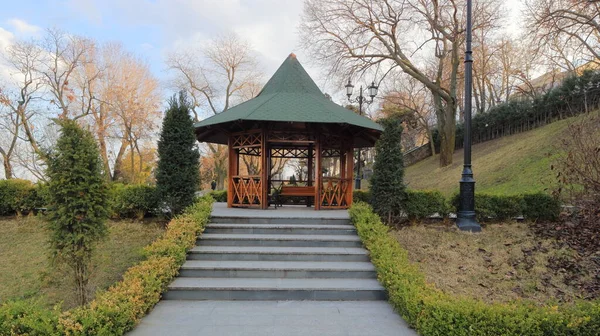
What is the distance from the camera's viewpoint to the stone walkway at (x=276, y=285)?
4.30 m

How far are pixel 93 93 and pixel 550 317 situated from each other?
1111 inches

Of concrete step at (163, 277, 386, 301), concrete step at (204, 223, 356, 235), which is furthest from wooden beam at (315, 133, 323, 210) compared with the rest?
concrete step at (163, 277, 386, 301)

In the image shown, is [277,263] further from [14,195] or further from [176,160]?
[14,195]

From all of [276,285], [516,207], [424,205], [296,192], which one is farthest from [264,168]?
[516,207]

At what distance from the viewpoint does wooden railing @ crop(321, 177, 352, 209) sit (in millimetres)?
9812

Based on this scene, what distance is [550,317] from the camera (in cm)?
361

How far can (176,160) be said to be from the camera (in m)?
7.84

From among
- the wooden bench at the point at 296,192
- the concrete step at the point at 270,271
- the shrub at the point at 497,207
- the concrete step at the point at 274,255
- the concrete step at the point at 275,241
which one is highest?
the wooden bench at the point at 296,192

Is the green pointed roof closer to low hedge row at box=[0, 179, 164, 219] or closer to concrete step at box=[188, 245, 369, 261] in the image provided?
low hedge row at box=[0, 179, 164, 219]

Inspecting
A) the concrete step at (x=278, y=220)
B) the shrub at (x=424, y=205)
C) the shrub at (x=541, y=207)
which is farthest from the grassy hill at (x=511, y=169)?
the concrete step at (x=278, y=220)

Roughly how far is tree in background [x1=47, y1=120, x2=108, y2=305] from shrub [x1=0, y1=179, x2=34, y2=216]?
247 inches

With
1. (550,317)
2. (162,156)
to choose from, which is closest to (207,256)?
(162,156)

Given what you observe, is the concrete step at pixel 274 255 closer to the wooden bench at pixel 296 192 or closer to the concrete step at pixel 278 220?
the concrete step at pixel 278 220

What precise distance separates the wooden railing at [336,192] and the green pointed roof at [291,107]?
1.77 m
